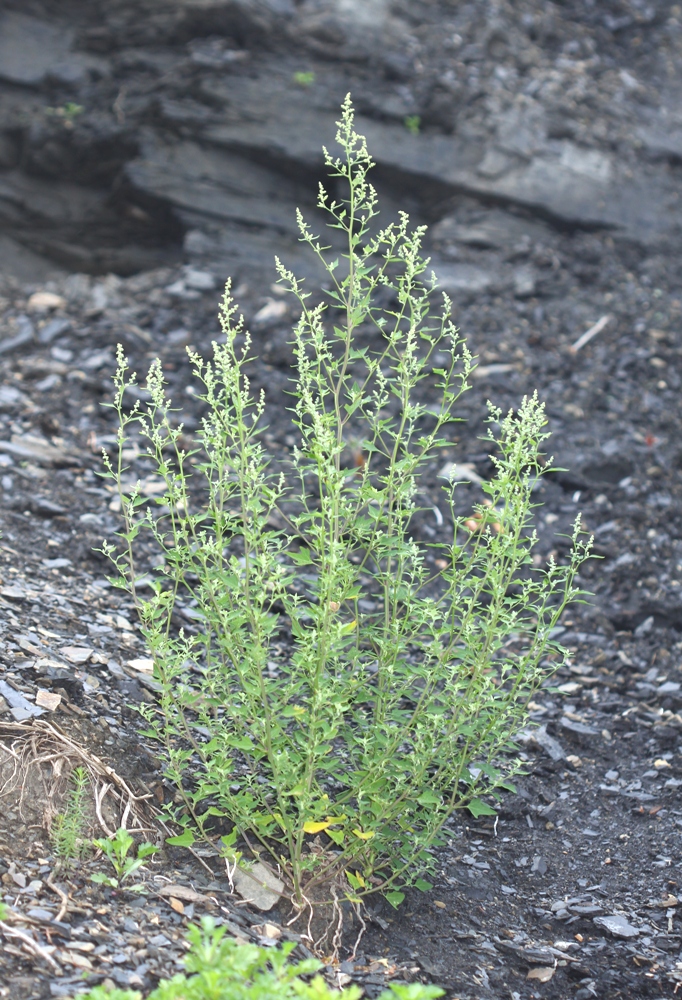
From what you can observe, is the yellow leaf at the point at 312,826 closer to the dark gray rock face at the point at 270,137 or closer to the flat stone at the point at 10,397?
the flat stone at the point at 10,397

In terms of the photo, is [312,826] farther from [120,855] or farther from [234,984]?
[234,984]

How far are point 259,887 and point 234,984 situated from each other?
95 cm

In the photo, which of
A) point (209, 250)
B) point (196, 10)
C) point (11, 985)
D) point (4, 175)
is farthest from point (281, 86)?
point (11, 985)

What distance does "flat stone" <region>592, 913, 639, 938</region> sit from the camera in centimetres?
351

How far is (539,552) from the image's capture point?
20.1ft

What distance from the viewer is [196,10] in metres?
9.29

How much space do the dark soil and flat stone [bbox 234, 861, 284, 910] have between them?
0.05 m

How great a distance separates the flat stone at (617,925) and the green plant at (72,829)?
189 cm

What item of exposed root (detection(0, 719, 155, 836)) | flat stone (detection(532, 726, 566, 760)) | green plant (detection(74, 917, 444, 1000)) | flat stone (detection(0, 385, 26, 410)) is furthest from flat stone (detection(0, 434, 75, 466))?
green plant (detection(74, 917, 444, 1000))

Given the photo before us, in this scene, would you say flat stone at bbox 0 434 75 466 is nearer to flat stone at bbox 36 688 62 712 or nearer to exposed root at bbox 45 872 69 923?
flat stone at bbox 36 688 62 712

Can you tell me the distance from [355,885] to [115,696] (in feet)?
3.96

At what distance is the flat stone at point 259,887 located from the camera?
10.7ft

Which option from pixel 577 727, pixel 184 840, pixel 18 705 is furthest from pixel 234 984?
pixel 577 727

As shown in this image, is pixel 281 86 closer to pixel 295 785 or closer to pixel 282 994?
pixel 295 785
